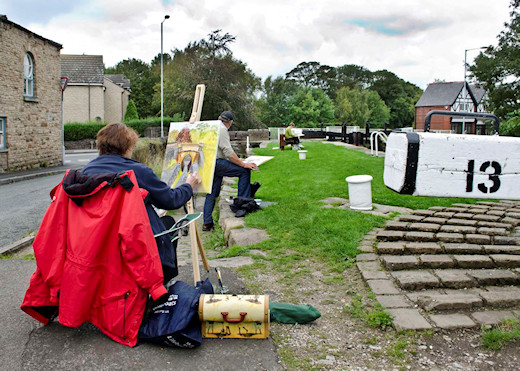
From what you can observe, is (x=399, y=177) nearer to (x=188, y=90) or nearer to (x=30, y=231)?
(x=30, y=231)

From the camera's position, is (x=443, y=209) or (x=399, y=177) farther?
(x=443, y=209)

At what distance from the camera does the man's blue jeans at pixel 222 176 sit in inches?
311

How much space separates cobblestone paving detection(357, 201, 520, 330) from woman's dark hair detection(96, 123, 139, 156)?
2.49 metres

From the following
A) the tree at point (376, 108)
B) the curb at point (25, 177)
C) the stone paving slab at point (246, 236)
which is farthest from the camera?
the tree at point (376, 108)

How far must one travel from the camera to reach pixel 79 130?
36.6 m

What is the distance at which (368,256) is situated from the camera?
17.1ft

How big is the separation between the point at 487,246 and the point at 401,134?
10.5 ft

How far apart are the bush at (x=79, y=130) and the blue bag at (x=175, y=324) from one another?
3521cm

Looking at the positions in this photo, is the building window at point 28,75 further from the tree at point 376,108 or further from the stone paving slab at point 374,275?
the tree at point 376,108

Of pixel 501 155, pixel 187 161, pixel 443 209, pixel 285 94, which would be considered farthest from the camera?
pixel 285 94

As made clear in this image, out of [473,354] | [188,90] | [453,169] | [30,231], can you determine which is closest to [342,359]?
[473,354]

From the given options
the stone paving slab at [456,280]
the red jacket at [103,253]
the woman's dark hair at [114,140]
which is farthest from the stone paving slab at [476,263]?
the woman's dark hair at [114,140]

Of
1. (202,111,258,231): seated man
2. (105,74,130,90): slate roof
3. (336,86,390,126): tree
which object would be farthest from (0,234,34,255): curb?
(336,86,390,126): tree

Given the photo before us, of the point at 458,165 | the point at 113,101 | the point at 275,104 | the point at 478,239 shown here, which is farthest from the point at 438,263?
the point at 275,104
